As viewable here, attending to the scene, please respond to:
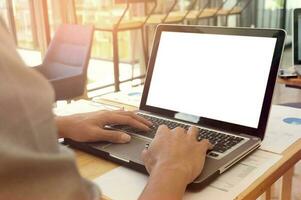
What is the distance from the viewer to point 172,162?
27.7 inches

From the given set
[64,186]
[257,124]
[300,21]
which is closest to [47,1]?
[300,21]

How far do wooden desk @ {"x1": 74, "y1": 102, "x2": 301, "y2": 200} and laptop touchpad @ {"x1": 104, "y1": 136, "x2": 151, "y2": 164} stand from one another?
0.03 metres

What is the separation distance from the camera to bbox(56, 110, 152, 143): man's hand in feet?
3.01

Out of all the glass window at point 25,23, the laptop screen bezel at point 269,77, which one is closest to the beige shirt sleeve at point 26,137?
the laptop screen bezel at point 269,77

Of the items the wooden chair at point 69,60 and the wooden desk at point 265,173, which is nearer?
the wooden desk at point 265,173

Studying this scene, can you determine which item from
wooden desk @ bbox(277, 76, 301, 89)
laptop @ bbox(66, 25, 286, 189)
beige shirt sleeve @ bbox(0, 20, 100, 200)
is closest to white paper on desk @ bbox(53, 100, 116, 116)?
laptop @ bbox(66, 25, 286, 189)

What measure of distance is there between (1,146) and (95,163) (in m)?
0.56

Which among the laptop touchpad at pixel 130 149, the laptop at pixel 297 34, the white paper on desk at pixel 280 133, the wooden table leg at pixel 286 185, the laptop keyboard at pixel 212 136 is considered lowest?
the wooden table leg at pixel 286 185

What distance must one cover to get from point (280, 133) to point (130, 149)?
0.40m

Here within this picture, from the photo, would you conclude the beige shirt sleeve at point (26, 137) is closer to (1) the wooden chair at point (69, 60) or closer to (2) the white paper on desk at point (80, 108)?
(2) the white paper on desk at point (80, 108)

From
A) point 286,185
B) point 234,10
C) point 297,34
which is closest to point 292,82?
point 297,34

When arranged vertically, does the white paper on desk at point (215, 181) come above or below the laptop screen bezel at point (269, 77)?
below

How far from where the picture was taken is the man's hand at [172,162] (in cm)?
64

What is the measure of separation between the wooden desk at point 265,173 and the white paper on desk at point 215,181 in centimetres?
1
